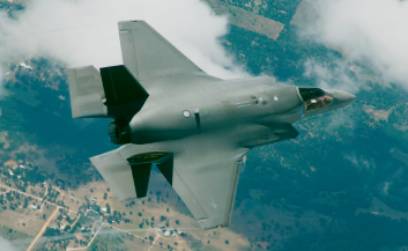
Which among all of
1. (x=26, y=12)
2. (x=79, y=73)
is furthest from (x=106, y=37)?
(x=79, y=73)

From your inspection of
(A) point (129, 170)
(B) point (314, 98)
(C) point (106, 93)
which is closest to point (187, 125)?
(A) point (129, 170)

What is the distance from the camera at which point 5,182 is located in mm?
120875

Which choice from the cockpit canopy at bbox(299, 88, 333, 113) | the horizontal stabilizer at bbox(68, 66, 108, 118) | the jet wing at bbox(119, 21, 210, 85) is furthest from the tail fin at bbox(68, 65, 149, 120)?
the cockpit canopy at bbox(299, 88, 333, 113)

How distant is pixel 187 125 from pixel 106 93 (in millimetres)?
5521

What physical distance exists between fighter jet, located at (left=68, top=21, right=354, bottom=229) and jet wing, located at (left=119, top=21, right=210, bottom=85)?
0.92 feet

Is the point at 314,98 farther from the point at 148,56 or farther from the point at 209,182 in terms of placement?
the point at 148,56

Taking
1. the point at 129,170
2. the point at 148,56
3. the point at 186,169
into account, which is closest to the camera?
the point at 129,170

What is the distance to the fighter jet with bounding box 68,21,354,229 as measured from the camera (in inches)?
1459

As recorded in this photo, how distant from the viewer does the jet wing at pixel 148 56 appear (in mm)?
41094

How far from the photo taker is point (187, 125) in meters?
37.8

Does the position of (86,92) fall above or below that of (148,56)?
below

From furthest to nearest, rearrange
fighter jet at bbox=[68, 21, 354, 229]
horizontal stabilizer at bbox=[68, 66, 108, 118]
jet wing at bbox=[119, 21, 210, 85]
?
jet wing at bbox=[119, 21, 210, 85] < horizontal stabilizer at bbox=[68, 66, 108, 118] < fighter jet at bbox=[68, 21, 354, 229]

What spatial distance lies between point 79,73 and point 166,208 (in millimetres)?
82300

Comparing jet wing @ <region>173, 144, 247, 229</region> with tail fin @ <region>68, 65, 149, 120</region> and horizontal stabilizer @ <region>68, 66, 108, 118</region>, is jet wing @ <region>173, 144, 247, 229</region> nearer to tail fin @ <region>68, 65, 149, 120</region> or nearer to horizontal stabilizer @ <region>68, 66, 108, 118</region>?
tail fin @ <region>68, 65, 149, 120</region>
